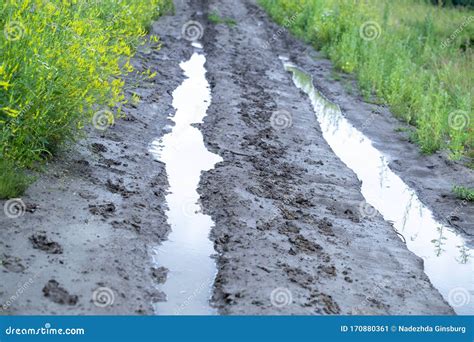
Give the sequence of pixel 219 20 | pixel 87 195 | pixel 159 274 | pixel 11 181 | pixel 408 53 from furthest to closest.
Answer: pixel 219 20
pixel 408 53
pixel 87 195
pixel 11 181
pixel 159 274

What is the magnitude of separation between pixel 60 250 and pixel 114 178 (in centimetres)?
181

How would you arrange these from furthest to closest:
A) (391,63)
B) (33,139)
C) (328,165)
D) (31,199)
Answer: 1. (391,63)
2. (328,165)
3. (33,139)
4. (31,199)

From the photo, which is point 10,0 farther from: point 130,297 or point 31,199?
point 130,297

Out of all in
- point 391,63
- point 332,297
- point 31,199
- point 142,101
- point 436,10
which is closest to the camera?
point 332,297

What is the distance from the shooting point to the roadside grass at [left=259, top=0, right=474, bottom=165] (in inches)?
423

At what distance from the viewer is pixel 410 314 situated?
5.50 meters

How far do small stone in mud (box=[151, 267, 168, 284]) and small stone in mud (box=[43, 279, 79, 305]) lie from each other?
823 mm

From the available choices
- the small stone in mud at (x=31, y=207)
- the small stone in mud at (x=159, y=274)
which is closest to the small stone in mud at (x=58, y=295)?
the small stone in mud at (x=159, y=274)

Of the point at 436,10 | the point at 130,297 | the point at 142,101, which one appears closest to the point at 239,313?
the point at 130,297

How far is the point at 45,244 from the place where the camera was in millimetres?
5523

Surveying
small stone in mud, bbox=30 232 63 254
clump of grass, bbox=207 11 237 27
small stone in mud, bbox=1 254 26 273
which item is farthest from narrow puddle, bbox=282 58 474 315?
clump of grass, bbox=207 11 237 27

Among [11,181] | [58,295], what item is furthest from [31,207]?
[58,295]

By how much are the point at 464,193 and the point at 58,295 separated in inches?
204

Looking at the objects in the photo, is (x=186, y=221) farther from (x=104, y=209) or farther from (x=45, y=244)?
(x=45, y=244)
